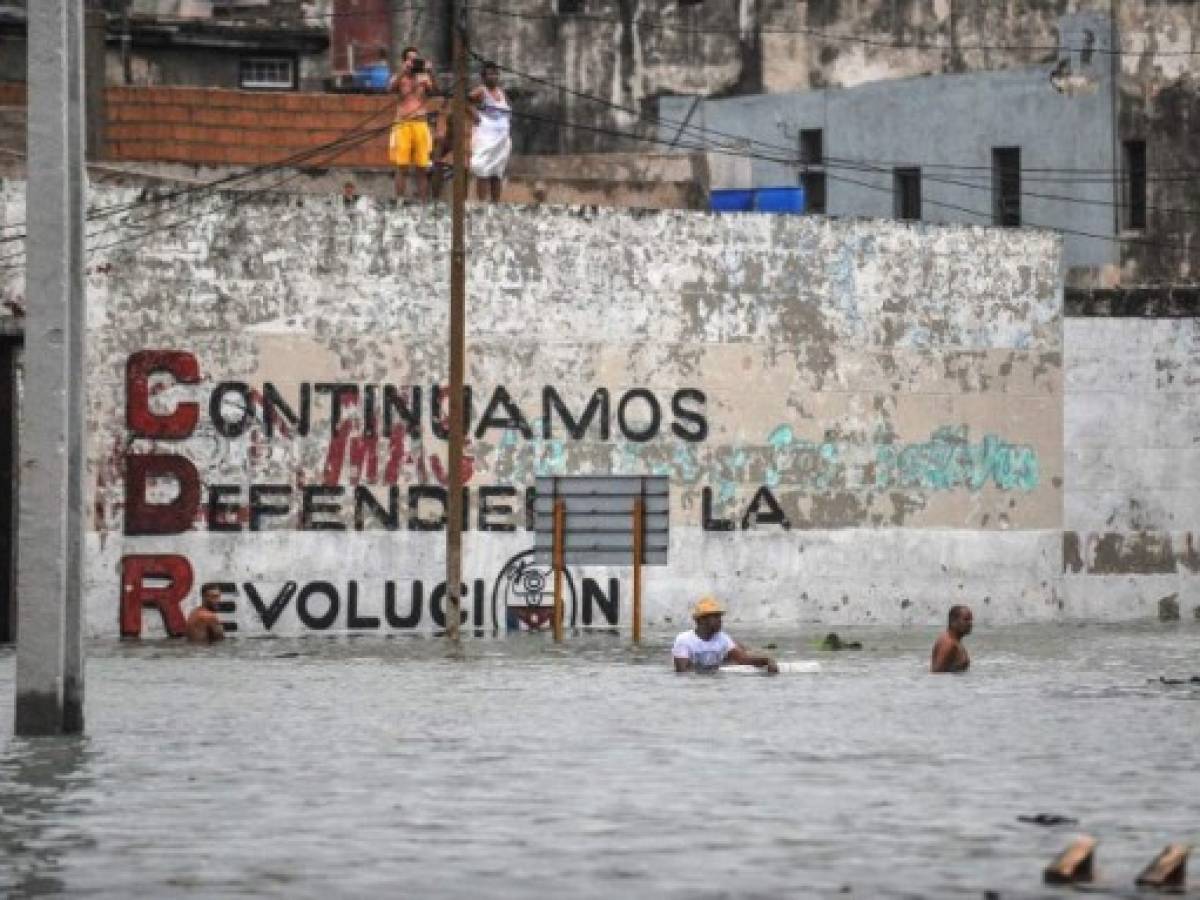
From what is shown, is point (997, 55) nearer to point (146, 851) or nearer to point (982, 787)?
point (982, 787)

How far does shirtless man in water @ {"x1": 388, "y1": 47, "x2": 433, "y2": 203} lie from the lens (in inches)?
1638

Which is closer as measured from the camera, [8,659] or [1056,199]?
[8,659]

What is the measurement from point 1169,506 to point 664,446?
25.8 feet

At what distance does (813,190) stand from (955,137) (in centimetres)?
431

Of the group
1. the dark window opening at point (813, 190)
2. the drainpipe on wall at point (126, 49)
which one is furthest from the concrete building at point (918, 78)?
the drainpipe on wall at point (126, 49)

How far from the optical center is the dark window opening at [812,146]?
61.9 meters

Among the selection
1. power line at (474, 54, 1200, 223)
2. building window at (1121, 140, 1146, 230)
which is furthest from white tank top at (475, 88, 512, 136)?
building window at (1121, 140, 1146, 230)

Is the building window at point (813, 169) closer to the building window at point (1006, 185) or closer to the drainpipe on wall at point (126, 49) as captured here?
the building window at point (1006, 185)

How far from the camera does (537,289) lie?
39.8 meters

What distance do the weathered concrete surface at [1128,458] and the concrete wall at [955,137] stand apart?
13.4 meters

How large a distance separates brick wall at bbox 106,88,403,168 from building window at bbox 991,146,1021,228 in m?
15.7

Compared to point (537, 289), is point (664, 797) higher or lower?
lower

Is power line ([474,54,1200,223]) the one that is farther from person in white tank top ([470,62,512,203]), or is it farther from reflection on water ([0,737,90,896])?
reflection on water ([0,737,90,896])

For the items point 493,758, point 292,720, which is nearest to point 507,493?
point 292,720
